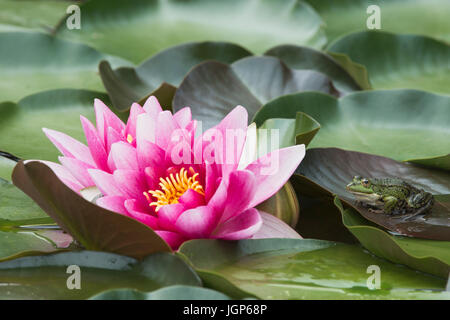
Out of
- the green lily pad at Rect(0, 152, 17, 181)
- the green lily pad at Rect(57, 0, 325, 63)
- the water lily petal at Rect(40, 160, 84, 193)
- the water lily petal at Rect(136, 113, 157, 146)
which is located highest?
the green lily pad at Rect(57, 0, 325, 63)

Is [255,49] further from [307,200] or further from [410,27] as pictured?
[307,200]

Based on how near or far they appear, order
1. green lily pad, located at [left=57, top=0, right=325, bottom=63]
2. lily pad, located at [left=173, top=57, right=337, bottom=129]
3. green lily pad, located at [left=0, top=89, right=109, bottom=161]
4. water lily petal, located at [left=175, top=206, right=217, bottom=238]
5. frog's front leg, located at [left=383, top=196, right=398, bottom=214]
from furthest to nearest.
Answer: green lily pad, located at [left=57, top=0, right=325, bottom=63], lily pad, located at [left=173, top=57, right=337, bottom=129], green lily pad, located at [left=0, top=89, right=109, bottom=161], frog's front leg, located at [left=383, top=196, right=398, bottom=214], water lily petal, located at [left=175, top=206, right=217, bottom=238]

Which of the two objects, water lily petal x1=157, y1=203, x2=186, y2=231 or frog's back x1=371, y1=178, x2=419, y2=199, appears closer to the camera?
water lily petal x1=157, y1=203, x2=186, y2=231

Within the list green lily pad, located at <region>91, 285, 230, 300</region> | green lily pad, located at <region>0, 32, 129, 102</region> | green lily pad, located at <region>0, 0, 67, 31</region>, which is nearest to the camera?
green lily pad, located at <region>91, 285, 230, 300</region>

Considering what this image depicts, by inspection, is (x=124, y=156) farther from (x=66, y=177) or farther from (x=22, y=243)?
(x=22, y=243)

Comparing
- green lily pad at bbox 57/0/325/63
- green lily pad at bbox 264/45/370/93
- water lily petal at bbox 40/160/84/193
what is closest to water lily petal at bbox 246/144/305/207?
water lily petal at bbox 40/160/84/193

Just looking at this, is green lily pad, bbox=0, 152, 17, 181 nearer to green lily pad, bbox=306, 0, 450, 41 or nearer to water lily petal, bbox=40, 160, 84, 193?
water lily petal, bbox=40, 160, 84, 193
